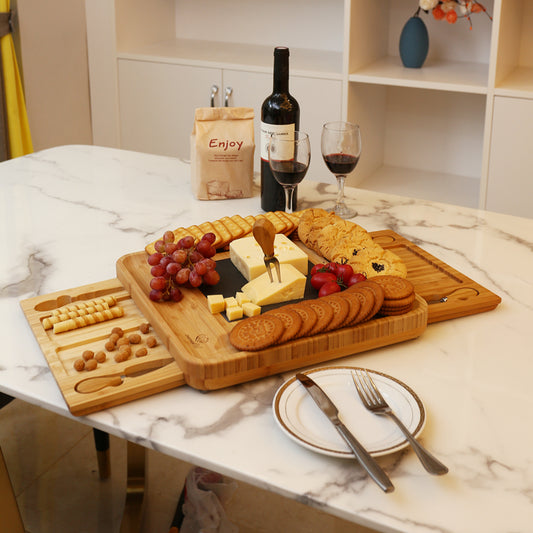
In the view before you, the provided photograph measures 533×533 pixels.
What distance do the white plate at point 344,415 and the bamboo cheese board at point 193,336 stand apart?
0.05 m

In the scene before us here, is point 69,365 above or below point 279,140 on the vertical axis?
below

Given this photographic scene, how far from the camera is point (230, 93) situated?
3.00 m

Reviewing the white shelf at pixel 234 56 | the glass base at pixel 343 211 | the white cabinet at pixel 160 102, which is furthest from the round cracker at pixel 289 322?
the white cabinet at pixel 160 102

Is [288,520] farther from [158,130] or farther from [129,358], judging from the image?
[158,130]

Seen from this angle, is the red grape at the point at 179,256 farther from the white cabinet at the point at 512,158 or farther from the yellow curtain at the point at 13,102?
the yellow curtain at the point at 13,102

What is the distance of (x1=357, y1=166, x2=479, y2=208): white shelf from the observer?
9.50ft

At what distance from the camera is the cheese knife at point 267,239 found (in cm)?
114

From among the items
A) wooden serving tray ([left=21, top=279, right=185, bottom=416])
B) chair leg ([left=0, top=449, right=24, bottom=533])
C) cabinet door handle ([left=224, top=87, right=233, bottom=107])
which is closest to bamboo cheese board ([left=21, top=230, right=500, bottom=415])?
wooden serving tray ([left=21, top=279, right=185, bottom=416])

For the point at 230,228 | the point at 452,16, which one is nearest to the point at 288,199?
the point at 230,228

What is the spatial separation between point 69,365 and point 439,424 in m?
0.52

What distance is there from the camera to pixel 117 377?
0.97 metres

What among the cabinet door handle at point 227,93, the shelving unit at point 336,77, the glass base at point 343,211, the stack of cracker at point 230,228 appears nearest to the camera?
the stack of cracker at point 230,228

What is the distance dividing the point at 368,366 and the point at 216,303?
250 mm

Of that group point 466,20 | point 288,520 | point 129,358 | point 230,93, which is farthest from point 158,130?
point 129,358
